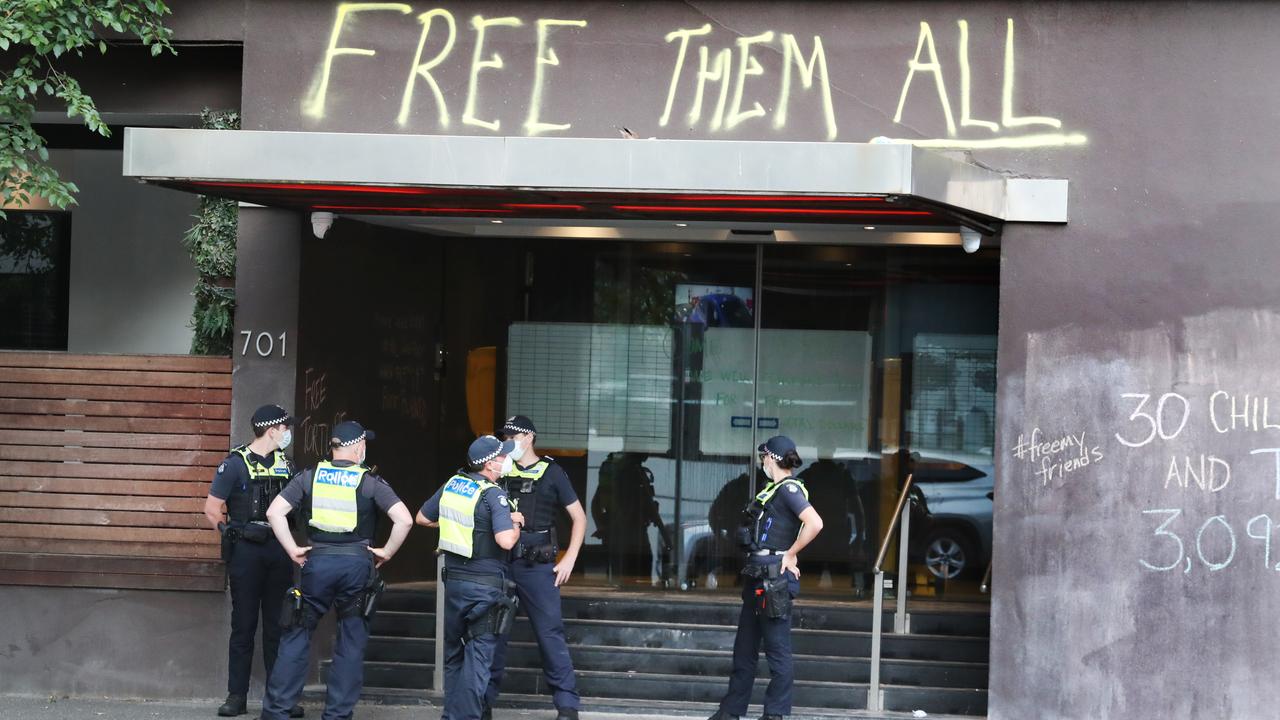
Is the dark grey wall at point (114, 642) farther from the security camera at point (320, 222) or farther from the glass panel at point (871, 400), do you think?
the glass panel at point (871, 400)

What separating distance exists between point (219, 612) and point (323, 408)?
5.13 ft

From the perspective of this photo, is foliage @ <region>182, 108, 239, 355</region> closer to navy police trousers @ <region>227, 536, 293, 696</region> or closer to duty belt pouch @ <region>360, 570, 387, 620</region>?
navy police trousers @ <region>227, 536, 293, 696</region>

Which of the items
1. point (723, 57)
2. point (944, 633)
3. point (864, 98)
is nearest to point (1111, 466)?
point (944, 633)

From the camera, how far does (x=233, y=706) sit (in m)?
9.55

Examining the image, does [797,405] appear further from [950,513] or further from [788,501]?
[788,501]

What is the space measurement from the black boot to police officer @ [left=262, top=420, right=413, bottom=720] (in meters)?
0.81

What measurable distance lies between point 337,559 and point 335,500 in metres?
0.36

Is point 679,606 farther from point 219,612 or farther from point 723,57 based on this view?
point 723,57

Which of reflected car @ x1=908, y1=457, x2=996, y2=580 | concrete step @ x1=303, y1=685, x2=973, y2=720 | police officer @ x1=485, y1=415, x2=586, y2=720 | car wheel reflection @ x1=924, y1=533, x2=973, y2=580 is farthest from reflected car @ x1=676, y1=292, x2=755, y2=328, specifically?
concrete step @ x1=303, y1=685, x2=973, y2=720

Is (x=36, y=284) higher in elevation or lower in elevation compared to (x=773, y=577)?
higher

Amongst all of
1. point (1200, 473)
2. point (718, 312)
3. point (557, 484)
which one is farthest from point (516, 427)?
point (1200, 473)

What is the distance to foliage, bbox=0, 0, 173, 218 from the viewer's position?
30.3 ft

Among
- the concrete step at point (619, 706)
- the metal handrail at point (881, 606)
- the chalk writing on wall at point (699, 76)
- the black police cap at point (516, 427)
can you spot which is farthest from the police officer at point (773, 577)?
the chalk writing on wall at point (699, 76)

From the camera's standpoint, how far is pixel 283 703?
8.78m
